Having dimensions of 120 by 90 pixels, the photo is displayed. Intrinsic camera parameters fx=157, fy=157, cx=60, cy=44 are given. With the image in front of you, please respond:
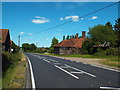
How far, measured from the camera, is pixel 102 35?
2092 inches

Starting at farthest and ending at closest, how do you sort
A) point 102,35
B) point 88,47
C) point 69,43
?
point 69,43 < point 88,47 < point 102,35

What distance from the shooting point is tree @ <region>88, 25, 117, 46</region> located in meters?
52.3

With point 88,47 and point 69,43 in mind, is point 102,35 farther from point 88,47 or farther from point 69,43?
point 69,43

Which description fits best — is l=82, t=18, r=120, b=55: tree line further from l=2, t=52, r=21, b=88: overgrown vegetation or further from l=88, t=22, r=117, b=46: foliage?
l=2, t=52, r=21, b=88: overgrown vegetation

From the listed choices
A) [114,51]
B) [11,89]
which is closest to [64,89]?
[11,89]

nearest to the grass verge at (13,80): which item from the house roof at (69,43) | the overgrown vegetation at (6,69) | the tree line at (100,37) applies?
the overgrown vegetation at (6,69)

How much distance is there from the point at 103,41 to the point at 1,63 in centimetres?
4570

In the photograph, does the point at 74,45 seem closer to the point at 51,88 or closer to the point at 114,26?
the point at 114,26

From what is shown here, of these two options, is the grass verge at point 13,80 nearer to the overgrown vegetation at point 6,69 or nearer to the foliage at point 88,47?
the overgrown vegetation at point 6,69

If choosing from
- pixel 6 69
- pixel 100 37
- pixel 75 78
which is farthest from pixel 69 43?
pixel 75 78

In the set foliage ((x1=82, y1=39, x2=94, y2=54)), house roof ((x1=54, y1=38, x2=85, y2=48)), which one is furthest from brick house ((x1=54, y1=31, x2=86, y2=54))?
foliage ((x1=82, y1=39, x2=94, y2=54))

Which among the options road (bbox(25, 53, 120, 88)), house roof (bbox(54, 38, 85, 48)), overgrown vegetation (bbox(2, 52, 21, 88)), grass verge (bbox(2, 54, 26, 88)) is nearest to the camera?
grass verge (bbox(2, 54, 26, 88))

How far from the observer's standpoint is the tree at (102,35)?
2058 inches

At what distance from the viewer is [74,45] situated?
6372cm
